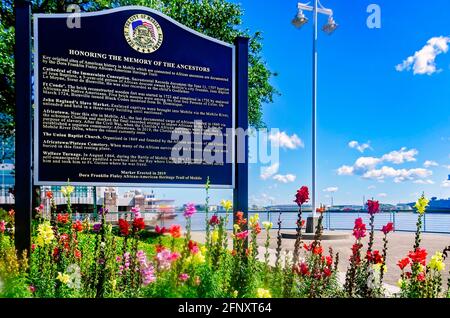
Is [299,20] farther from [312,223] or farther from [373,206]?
[373,206]

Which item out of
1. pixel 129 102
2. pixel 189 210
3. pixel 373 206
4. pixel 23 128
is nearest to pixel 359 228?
pixel 373 206

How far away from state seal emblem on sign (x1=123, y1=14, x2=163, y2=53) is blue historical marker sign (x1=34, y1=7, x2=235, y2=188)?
0.05ft

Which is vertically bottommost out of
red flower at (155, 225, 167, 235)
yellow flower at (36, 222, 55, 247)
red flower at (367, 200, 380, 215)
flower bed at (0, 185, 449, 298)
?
flower bed at (0, 185, 449, 298)

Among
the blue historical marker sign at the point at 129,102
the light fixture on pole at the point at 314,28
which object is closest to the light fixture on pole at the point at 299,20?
the light fixture on pole at the point at 314,28

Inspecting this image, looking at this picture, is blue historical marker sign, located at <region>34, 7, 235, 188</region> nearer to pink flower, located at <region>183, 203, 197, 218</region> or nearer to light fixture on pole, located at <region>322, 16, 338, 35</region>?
pink flower, located at <region>183, 203, 197, 218</region>

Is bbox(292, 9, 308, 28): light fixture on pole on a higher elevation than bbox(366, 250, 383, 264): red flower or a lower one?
higher

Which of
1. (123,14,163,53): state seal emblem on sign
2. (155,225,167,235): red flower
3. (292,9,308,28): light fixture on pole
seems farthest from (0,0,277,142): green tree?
(155,225,167,235): red flower

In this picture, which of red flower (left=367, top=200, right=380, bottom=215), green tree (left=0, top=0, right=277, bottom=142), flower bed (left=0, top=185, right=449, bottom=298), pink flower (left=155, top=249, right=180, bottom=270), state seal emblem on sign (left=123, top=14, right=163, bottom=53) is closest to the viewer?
pink flower (left=155, top=249, right=180, bottom=270)

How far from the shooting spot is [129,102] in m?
6.10

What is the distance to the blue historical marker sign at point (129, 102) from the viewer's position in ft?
19.1

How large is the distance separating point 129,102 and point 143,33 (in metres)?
1.09

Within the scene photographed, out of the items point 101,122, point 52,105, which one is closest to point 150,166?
point 101,122

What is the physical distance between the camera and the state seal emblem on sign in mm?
6238
